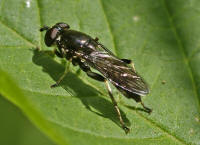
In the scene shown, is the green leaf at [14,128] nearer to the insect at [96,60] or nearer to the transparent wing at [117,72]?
the insect at [96,60]

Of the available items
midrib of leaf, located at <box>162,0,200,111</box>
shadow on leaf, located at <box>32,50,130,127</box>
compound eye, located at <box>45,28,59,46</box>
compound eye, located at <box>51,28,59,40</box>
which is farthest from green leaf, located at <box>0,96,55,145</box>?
midrib of leaf, located at <box>162,0,200,111</box>

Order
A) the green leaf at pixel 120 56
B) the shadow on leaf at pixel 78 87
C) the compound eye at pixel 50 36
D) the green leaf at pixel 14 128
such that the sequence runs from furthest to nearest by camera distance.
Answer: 1. the green leaf at pixel 14 128
2. the compound eye at pixel 50 36
3. the shadow on leaf at pixel 78 87
4. the green leaf at pixel 120 56

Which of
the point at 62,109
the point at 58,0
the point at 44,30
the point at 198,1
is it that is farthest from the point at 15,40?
the point at 198,1

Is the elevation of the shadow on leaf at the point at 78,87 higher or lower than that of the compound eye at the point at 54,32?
lower

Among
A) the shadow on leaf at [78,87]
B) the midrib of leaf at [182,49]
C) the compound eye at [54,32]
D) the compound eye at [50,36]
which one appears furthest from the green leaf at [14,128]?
the midrib of leaf at [182,49]

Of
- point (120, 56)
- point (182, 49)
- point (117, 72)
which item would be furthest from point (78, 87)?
point (182, 49)

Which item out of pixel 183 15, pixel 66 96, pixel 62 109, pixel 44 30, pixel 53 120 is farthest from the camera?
pixel 183 15

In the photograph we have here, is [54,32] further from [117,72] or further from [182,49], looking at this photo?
[182,49]

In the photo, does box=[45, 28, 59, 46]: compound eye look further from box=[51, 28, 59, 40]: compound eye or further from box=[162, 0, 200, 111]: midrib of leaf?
box=[162, 0, 200, 111]: midrib of leaf

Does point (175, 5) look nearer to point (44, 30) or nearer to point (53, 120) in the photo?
point (44, 30)
